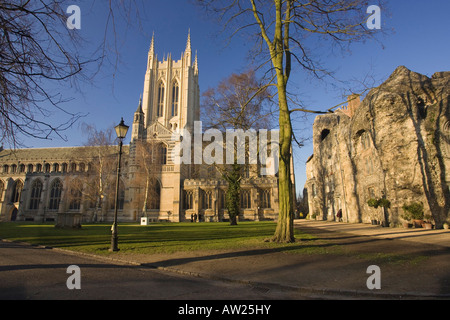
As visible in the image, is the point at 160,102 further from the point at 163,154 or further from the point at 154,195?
the point at 154,195

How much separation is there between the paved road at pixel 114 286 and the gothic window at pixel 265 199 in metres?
33.1

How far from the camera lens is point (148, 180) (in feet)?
115

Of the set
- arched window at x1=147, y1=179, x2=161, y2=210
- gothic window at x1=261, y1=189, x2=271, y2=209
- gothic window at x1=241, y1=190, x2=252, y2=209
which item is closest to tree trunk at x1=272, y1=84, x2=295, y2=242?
gothic window at x1=241, y1=190, x2=252, y2=209

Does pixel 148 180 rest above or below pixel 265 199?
above

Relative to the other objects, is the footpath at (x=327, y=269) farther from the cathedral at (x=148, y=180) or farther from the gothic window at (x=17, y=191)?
the gothic window at (x=17, y=191)

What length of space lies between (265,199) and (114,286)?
35.0m

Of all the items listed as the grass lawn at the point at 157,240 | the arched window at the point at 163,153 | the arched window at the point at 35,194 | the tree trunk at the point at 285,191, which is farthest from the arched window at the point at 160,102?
the tree trunk at the point at 285,191

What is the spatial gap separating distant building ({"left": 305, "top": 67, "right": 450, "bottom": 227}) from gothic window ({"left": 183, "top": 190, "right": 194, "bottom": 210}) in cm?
2400

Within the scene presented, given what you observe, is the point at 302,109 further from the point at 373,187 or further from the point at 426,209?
the point at 373,187

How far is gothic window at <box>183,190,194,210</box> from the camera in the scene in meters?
39.1

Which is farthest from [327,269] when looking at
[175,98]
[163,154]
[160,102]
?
[160,102]

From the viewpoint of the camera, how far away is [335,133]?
2659cm

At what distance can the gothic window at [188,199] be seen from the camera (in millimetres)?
39062

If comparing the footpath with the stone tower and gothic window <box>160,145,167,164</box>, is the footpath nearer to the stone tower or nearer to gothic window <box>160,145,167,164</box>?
the stone tower
